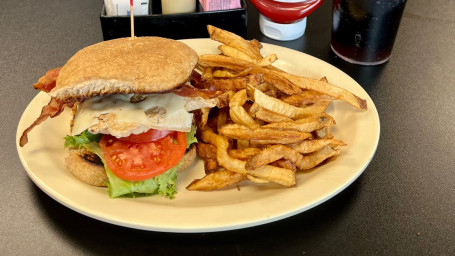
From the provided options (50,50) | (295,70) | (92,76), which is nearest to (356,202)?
(295,70)

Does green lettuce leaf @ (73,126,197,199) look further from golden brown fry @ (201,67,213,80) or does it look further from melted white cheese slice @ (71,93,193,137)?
golden brown fry @ (201,67,213,80)

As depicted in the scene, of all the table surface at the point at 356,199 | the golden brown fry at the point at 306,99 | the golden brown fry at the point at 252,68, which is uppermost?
the golden brown fry at the point at 252,68

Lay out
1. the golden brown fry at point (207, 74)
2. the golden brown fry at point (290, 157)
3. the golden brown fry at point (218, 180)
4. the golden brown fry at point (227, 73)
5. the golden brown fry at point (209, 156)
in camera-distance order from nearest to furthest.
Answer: the golden brown fry at point (290, 157) → the golden brown fry at point (218, 180) → the golden brown fry at point (209, 156) → the golden brown fry at point (227, 73) → the golden brown fry at point (207, 74)

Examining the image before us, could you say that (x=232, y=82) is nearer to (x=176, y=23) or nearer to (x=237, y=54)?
(x=237, y=54)

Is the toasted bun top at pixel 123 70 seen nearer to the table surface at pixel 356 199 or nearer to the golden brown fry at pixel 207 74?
the golden brown fry at pixel 207 74

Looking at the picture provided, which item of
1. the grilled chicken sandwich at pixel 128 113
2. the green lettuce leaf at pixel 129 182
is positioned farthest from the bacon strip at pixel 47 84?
the green lettuce leaf at pixel 129 182

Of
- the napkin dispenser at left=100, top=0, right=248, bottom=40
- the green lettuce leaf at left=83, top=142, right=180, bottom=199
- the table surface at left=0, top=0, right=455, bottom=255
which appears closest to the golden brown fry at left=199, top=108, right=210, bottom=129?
the green lettuce leaf at left=83, top=142, right=180, bottom=199
